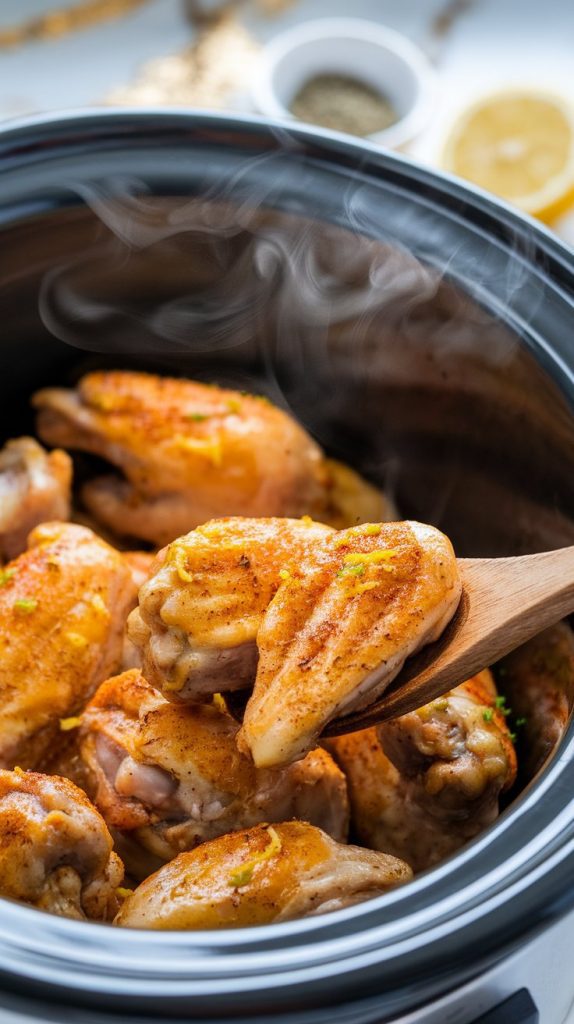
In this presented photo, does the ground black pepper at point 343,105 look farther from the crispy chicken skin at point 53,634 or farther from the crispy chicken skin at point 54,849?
the crispy chicken skin at point 54,849

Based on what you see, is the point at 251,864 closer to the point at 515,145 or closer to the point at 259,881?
the point at 259,881

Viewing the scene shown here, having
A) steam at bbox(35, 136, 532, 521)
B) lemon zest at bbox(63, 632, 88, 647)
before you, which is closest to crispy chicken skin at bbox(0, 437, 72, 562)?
steam at bbox(35, 136, 532, 521)

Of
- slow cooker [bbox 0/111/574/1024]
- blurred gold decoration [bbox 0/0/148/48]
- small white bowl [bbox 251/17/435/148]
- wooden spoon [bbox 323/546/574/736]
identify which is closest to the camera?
wooden spoon [bbox 323/546/574/736]

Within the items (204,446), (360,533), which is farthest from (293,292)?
(360,533)

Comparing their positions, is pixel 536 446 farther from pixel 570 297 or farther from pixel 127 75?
pixel 127 75

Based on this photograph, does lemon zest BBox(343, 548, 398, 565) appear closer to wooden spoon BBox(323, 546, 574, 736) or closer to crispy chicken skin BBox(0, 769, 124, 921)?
wooden spoon BBox(323, 546, 574, 736)

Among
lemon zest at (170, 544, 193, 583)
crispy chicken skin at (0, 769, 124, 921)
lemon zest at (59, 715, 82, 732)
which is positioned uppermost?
lemon zest at (170, 544, 193, 583)
